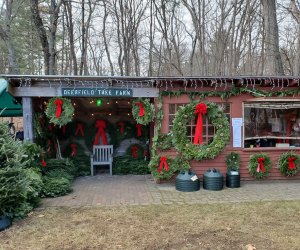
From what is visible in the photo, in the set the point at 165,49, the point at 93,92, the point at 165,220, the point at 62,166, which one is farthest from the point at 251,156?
the point at 165,49

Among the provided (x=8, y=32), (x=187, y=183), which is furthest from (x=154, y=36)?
(x=187, y=183)

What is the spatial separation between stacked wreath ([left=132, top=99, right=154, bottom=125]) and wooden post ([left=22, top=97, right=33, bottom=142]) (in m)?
2.54

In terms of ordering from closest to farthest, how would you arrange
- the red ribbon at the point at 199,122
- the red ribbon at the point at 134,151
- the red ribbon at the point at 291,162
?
the red ribbon at the point at 199,122 → the red ribbon at the point at 291,162 → the red ribbon at the point at 134,151

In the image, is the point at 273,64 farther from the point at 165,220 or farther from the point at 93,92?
the point at 165,220

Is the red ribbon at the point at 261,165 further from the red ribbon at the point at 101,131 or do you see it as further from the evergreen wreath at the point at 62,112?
the evergreen wreath at the point at 62,112

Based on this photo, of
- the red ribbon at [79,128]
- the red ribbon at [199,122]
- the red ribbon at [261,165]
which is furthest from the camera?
the red ribbon at [79,128]

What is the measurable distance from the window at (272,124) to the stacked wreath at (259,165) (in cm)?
41

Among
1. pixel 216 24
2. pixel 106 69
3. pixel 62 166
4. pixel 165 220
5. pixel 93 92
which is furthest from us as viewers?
pixel 106 69

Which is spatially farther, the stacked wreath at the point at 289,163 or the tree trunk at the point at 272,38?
the tree trunk at the point at 272,38

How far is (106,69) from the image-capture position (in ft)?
80.1

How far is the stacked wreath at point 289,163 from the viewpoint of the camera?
7.81 metres

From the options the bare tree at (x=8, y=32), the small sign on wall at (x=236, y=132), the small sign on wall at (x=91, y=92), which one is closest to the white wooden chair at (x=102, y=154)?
the small sign on wall at (x=91, y=92)

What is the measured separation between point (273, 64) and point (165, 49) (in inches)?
405

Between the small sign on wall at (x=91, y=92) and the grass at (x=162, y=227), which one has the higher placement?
the small sign on wall at (x=91, y=92)
